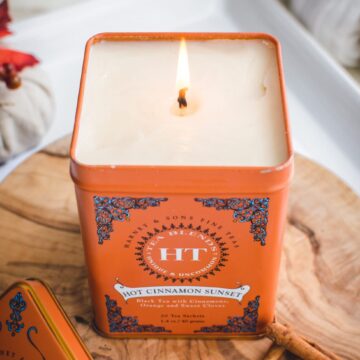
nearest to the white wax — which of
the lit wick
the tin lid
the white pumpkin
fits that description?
the lit wick

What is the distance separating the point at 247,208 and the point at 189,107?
0.11m

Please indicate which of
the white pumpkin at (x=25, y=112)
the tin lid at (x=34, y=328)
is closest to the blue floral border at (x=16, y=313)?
the tin lid at (x=34, y=328)

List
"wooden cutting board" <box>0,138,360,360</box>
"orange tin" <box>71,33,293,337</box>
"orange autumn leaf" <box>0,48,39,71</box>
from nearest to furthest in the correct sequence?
1. "orange tin" <box>71,33,293,337</box>
2. "wooden cutting board" <box>0,138,360,360</box>
3. "orange autumn leaf" <box>0,48,39,71</box>

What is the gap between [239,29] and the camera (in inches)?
45.2

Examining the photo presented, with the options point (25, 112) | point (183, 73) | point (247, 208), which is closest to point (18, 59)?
point (25, 112)

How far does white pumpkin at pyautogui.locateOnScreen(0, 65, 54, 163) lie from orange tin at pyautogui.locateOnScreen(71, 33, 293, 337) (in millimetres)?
317

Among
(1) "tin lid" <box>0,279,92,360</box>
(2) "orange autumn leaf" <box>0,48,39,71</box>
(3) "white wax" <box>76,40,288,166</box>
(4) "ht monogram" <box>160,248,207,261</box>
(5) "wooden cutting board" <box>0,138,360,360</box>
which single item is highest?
(3) "white wax" <box>76,40,288,166</box>

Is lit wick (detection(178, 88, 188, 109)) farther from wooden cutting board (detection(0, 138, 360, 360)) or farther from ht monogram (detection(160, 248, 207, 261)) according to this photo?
wooden cutting board (detection(0, 138, 360, 360))

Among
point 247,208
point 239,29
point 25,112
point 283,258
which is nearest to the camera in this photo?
point 247,208

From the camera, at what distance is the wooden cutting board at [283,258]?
64 cm

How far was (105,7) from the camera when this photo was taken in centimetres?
111

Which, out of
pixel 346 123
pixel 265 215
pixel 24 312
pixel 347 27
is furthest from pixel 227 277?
pixel 347 27

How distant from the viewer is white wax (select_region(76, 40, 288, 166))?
528mm

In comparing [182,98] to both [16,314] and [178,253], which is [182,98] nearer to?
[178,253]
